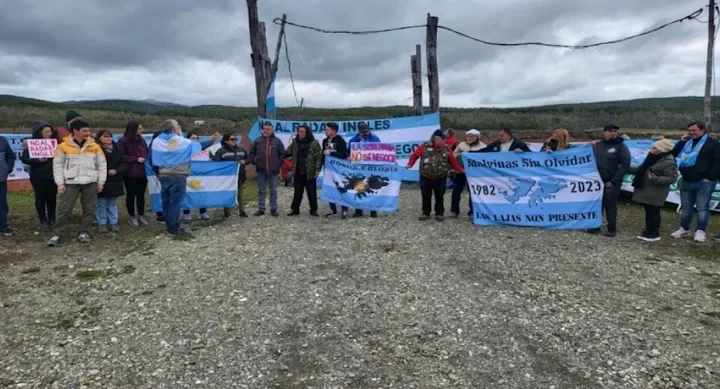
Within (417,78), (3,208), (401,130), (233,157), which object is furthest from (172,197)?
(417,78)

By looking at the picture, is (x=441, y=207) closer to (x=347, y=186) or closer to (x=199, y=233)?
(x=347, y=186)

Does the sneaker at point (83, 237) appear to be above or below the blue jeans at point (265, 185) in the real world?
below

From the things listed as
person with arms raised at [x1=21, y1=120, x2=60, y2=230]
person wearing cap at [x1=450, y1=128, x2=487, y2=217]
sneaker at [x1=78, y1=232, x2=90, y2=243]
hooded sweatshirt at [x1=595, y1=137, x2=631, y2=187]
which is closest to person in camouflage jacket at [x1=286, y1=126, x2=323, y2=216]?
person wearing cap at [x1=450, y1=128, x2=487, y2=217]

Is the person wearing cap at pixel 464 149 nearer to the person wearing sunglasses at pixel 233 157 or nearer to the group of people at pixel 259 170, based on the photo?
the group of people at pixel 259 170

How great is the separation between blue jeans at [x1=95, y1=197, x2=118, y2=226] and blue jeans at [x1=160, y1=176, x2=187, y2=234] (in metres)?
1.03

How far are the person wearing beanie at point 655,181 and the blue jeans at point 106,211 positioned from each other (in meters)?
9.17

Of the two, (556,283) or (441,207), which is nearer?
(556,283)

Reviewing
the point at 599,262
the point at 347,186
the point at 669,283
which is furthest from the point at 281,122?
the point at 669,283

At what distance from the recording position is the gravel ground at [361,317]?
3928 millimetres

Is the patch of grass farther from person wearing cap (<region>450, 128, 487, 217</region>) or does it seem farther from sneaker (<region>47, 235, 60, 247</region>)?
person wearing cap (<region>450, 128, 487, 217</region>)

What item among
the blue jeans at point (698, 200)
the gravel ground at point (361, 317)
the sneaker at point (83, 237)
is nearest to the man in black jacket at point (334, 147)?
the gravel ground at point (361, 317)

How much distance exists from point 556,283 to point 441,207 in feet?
13.1

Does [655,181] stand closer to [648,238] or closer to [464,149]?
[648,238]

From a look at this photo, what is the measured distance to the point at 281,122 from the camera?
15883mm
